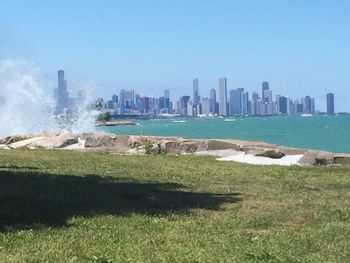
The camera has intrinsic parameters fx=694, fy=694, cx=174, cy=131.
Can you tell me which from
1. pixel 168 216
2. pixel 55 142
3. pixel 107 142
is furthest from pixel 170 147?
pixel 168 216

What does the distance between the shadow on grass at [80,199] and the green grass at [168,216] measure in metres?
0.02

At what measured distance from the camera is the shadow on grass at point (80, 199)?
9523mm

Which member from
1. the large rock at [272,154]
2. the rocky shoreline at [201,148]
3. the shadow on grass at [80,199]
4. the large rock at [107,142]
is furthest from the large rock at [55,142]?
the shadow on grass at [80,199]

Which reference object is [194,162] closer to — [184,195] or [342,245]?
[184,195]

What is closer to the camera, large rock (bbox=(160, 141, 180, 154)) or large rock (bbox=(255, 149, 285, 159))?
large rock (bbox=(255, 149, 285, 159))

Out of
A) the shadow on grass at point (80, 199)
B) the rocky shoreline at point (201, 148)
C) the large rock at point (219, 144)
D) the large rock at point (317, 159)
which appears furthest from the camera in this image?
the large rock at point (219, 144)

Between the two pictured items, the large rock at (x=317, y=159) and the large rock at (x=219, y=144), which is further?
the large rock at (x=219, y=144)

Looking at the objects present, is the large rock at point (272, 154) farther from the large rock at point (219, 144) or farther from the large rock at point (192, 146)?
the large rock at point (192, 146)

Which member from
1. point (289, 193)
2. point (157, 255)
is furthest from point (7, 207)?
point (289, 193)

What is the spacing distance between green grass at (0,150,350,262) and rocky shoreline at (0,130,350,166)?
5.36 m

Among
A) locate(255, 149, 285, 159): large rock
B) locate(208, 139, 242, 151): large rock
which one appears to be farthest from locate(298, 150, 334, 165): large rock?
locate(208, 139, 242, 151): large rock

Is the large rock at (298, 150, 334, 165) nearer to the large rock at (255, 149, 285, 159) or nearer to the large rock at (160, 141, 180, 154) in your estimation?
the large rock at (255, 149, 285, 159)

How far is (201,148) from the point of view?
92.8 ft

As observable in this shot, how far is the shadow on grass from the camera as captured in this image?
952 centimetres
